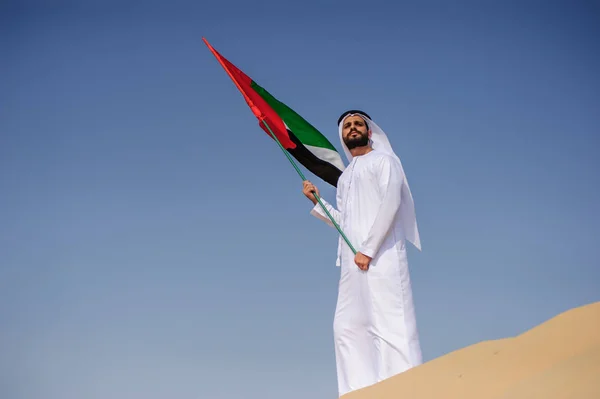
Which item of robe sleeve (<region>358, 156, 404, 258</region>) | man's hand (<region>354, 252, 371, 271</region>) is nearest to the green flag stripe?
robe sleeve (<region>358, 156, 404, 258</region>)

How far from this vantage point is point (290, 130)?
8570 mm

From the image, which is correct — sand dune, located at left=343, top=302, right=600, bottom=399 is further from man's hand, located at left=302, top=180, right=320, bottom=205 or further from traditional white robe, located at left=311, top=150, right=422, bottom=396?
man's hand, located at left=302, top=180, right=320, bottom=205

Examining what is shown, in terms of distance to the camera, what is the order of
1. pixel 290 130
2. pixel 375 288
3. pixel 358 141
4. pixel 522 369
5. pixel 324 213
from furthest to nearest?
pixel 290 130 → pixel 324 213 → pixel 358 141 → pixel 375 288 → pixel 522 369

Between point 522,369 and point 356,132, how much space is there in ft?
13.3

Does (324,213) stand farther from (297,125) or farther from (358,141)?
(297,125)

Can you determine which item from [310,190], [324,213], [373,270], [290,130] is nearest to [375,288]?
[373,270]

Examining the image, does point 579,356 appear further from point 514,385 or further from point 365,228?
point 365,228

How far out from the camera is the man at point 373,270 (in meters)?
6.14

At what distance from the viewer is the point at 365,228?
6676mm

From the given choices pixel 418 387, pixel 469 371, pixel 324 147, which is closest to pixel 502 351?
pixel 469 371

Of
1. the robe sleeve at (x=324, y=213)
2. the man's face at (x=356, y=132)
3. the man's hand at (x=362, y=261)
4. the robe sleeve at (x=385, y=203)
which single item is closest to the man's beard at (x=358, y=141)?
the man's face at (x=356, y=132)

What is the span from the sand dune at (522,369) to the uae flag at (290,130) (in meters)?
4.69

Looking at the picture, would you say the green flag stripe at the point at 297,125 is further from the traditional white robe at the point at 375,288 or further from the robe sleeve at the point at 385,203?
the robe sleeve at the point at 385,203

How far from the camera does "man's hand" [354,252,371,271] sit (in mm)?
6402
